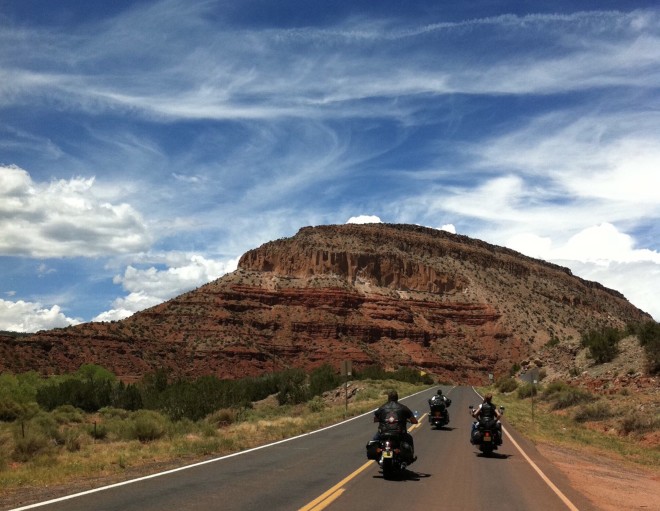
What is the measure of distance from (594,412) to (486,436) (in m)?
16.1

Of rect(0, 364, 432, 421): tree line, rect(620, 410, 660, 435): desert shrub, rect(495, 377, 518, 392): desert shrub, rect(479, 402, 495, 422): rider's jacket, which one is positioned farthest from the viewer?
rect(495, 377, 518, 392): desert shrub

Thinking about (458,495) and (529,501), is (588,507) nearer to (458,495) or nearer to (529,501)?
(529,501)

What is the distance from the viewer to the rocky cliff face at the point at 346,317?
9094 centimetres

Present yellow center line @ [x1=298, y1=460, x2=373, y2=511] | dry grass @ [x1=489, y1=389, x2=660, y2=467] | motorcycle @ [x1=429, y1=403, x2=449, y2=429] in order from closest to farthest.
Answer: yellow center line @ [x1=298, y1=460, x2=373, y2=511] → dry grass @ [x1=489, y1=389, x2=660, y2=467] → motorcycle @ [x1=429, y1=403, x2=449, y2=429]

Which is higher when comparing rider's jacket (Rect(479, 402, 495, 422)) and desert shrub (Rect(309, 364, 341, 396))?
desert shrub (Rect(309, 364, 341, 396))

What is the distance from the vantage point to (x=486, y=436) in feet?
53.4

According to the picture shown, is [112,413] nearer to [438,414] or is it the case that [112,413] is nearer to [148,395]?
[148,395]

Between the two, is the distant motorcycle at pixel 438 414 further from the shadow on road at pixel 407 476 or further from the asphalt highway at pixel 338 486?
the shadow on road at pixel 407 476

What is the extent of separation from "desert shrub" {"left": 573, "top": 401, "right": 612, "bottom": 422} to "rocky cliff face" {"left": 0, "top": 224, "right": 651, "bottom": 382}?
64.1 metres

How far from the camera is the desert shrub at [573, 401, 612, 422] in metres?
29.2

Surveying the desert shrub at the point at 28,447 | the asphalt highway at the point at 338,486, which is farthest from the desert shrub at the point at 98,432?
the asphalt highway at the point at 338,486

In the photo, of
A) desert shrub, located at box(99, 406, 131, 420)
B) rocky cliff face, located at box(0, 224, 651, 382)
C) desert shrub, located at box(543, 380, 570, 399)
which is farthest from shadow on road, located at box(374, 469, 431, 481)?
rocky cliff face, located at box(0, 224, 651, 382)

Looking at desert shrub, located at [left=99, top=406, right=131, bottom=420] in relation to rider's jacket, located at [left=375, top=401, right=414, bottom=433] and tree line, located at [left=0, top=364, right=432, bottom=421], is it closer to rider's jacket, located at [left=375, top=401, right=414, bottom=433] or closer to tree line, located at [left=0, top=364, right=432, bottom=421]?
tree line, located at [left=0, top=364, right=432, bottom=421]

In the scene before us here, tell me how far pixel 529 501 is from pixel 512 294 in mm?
133551
